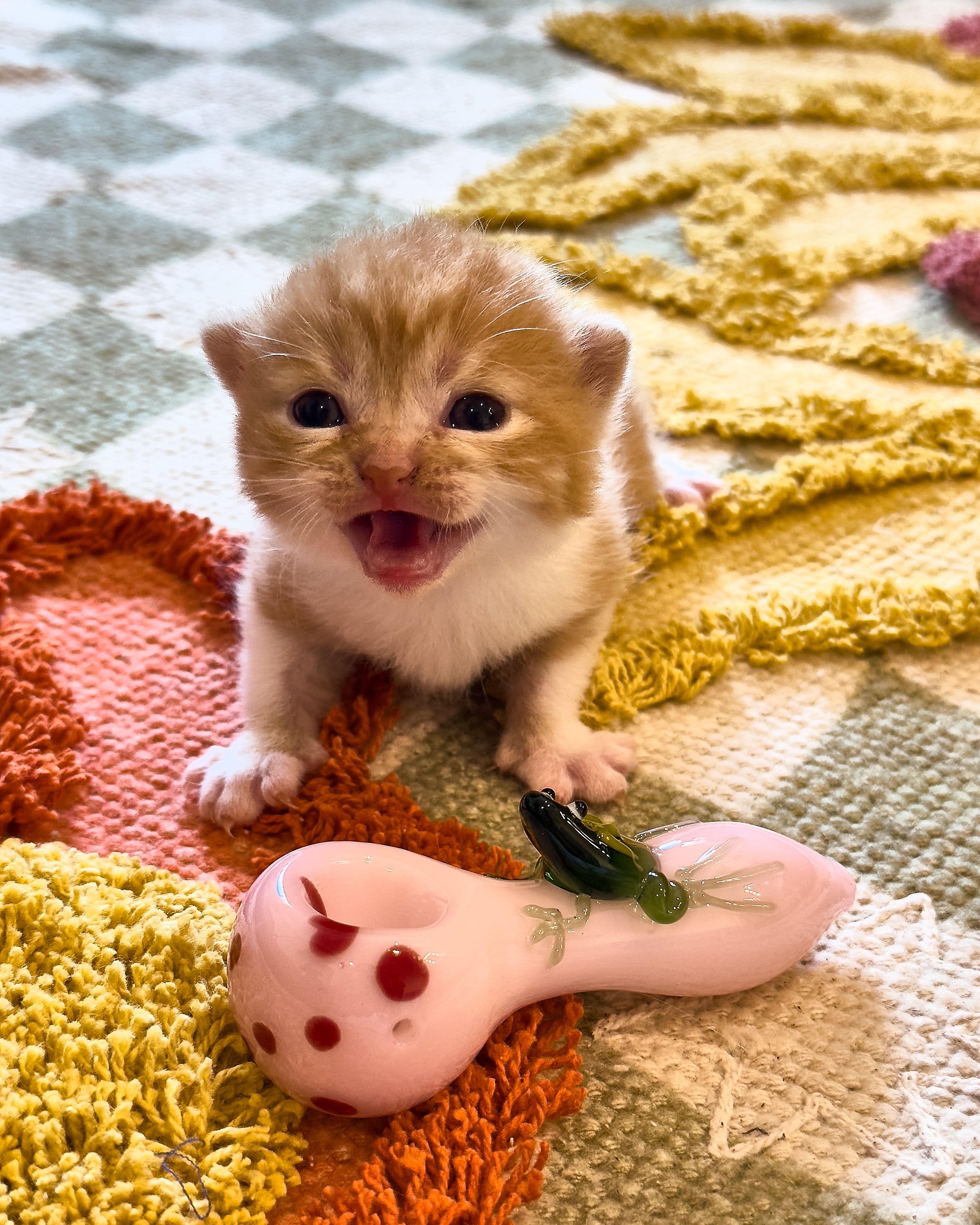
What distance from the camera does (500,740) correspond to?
1070 millimetres

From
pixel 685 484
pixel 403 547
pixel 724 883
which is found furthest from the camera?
pixel 685 484

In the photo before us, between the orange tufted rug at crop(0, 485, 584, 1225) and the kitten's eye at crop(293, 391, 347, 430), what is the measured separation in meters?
0.29

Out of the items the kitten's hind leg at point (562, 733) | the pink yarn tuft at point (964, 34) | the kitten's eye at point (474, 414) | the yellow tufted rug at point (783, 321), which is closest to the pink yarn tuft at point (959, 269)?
the yellow tufted rug at point (783, 321)

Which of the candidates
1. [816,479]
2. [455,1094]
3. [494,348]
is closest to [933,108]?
[816,479]

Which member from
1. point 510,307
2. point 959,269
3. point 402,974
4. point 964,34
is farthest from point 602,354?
point 964,34

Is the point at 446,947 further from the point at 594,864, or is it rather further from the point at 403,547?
the point at 403,547

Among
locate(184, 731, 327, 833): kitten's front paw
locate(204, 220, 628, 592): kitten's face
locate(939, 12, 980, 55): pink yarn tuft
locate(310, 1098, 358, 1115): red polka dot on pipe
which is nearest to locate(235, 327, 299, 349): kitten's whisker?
locate(204, 220, 628, 592): kitten's face

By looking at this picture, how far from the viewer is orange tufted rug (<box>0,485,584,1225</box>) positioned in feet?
2.27

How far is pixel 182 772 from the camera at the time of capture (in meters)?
1.02

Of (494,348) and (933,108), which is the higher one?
(494,348)

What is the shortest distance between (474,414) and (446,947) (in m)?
0.41

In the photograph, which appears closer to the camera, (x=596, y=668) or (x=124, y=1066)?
(x=124, y=1066)

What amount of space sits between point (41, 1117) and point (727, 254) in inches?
64.1

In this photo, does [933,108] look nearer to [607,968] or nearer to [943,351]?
[943,351]
